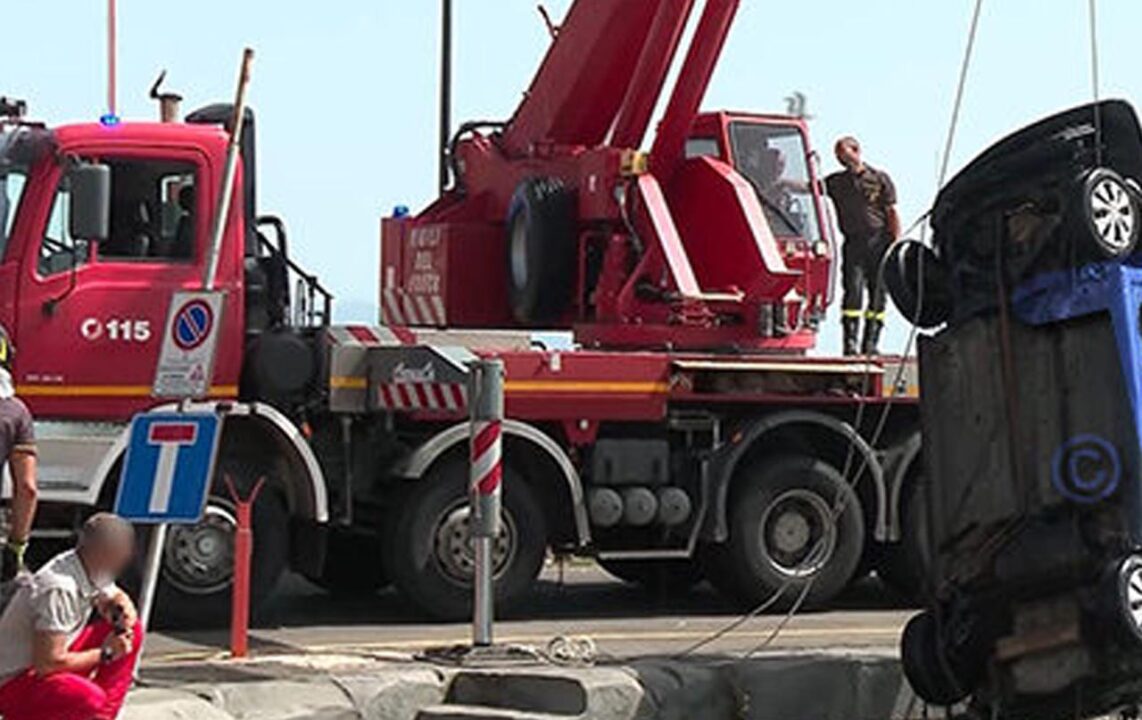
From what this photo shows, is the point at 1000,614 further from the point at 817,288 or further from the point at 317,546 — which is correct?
the point at 817,288

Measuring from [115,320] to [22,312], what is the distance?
0.54 m

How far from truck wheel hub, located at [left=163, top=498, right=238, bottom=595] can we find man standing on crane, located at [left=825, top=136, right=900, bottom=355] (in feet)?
18.5

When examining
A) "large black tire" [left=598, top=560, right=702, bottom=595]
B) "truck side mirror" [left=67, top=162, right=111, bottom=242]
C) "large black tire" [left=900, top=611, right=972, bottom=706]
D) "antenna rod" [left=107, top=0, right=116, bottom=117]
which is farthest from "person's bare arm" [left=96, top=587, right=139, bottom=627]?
"large black tire" [left=598, top=560, right=702, bottom=595]

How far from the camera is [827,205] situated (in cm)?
1661

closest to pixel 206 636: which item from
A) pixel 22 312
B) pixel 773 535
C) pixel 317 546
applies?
pixel 317 546

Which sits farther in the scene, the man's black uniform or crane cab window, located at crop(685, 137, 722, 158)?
the man's black uniform

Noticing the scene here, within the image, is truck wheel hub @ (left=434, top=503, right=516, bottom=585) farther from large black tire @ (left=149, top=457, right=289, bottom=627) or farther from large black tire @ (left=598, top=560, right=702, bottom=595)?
large black tire @ (left=598, top=560, right=702, bottom=595)

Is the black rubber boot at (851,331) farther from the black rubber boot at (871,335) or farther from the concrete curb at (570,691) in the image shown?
the concrete curb at (570,691)

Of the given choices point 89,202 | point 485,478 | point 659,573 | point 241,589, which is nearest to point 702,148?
point 659,573

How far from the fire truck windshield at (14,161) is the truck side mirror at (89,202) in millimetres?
528

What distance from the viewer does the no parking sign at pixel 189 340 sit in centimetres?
1020

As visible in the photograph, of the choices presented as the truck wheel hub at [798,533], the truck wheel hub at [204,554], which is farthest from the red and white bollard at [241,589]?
the truck wheel hub at [798,533]

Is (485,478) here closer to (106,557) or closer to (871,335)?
(106,557)

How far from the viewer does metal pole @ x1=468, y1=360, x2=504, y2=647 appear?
11.5 m
